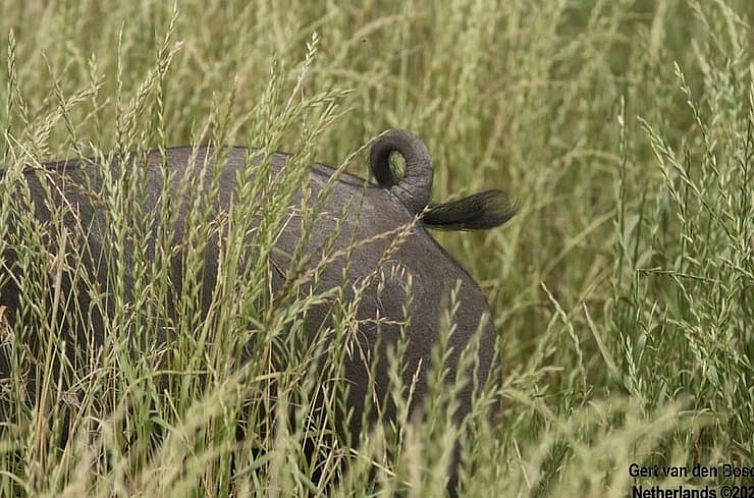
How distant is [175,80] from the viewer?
3561mm

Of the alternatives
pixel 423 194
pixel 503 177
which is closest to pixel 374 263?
pixel 423 194

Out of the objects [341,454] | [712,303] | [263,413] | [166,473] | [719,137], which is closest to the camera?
[166,473]

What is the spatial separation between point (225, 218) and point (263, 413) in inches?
13.6

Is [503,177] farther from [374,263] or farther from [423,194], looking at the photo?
[374,263]

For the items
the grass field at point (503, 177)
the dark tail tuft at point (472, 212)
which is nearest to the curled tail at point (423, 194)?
the dark tail tuft at point (472, 212)

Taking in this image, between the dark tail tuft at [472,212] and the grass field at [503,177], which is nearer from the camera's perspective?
the grass field at [503,177]

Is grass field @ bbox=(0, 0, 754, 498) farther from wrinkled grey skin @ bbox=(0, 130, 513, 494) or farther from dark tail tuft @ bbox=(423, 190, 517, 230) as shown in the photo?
dark tail tuft @ bbox=(423, 190, 517, 230)

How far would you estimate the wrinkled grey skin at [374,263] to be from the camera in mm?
2314

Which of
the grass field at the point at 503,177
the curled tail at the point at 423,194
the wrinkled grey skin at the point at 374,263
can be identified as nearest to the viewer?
the grass field at the point at 503,177

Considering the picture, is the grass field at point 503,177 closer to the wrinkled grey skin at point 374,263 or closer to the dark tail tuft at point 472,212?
the wrinkled grey skin at point 374,263

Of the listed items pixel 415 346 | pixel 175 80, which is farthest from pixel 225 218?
pixel 175 80

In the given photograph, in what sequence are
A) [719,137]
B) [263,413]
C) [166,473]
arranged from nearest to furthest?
1. [166,473]
2. [263,413]
3. [719,137]

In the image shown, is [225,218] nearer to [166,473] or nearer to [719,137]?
[166,473]

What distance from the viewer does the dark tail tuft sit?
246 cm
